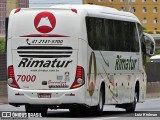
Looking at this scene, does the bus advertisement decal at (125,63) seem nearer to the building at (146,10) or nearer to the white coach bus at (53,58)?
the white coach bus at (53,58)

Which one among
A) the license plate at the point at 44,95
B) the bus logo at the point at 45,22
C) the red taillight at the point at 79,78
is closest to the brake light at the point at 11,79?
the license plate at the point at 44,95

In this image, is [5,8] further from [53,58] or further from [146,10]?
[53,58]

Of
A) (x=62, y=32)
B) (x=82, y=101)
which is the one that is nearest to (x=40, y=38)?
(x=62, y=32)

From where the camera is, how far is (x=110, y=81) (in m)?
26.1

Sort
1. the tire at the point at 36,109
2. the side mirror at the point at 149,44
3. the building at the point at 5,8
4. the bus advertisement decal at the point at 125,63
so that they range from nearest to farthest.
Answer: the tire at the point at 36,109, the bus advertisement decal at the point at 125,63, the side mirror at the point at 149,44, the building at the point at 5,8

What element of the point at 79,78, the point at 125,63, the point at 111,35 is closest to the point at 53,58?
the point at 79,78

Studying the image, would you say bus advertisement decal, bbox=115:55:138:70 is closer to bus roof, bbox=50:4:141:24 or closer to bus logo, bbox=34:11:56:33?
bus roof, bbox=50:4:141:24

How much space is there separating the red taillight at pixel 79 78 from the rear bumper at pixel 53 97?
122 millimetres

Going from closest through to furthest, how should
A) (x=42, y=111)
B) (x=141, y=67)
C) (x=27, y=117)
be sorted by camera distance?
(x=27, y=117) < (x=42, y=111) < (x=141, y=67)

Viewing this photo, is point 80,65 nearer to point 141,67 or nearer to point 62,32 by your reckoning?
point 62,32

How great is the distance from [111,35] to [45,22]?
317 cm

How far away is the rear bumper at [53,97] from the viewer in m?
23.4

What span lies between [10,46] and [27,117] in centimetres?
225

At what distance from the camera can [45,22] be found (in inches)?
926
